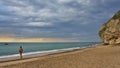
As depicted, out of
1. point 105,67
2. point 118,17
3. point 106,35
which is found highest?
point 118,17

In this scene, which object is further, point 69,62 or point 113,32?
point 113,32

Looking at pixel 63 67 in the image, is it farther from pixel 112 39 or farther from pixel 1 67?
pixel 112 39

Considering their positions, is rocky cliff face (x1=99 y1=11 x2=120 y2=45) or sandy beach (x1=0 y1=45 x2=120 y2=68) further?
rocky cliff face (x1=99 y1=11 x2=120 y2=45)

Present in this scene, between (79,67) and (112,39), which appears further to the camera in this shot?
(112,39)

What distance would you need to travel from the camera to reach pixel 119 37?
7300 cm

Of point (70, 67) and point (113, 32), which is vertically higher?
point (113, 32)

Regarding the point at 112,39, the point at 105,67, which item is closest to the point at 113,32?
the point at 112,39

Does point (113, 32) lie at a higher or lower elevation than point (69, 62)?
higher

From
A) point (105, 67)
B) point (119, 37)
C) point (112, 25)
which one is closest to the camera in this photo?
point (105, 67)

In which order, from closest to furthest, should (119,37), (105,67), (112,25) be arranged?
(105,67)
(119,37)
(112,25)

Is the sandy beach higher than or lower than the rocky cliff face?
lower

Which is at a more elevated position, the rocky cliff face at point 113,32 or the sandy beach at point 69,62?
the rocky cliff face at point 113,32

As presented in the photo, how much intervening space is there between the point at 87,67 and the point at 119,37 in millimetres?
56305

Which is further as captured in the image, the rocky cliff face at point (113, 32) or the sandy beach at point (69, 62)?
the rocky cliff face at point (113, 32)
